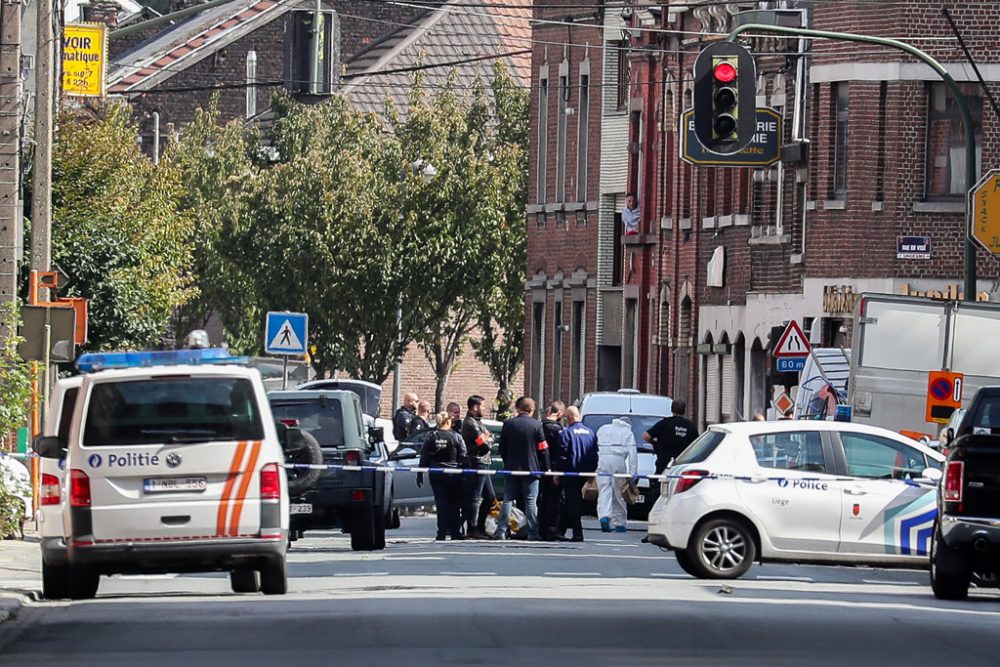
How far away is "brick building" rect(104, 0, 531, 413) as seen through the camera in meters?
79.4

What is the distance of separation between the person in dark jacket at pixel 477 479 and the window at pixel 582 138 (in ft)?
86.3

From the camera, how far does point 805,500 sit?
894 inches

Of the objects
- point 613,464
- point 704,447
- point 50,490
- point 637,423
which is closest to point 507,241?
point 637,423

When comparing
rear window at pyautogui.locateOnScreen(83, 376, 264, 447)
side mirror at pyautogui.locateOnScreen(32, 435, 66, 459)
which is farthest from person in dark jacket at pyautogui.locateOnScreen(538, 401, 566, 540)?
side mirror at pyautogui.locateOnScreen(32, 435, 66, 459)

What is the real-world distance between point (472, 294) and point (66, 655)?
47.6 meters

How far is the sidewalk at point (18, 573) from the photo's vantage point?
19.2m

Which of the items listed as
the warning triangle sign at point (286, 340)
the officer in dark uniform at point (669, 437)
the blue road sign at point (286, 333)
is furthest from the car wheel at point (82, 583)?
the warning triangle sign at point (286, 340)

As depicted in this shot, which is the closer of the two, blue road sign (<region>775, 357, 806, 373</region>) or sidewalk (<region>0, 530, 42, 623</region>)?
sidewalk (<region>0, 530, 42, 623</region>)

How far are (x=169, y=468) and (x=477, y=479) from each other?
11.4 meters

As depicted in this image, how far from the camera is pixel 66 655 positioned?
50.0ft

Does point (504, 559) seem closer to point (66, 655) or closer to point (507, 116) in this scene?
point (66, 655)

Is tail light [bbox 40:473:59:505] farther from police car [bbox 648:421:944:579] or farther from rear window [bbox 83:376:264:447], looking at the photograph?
police car [bbox 648:421:944:579]

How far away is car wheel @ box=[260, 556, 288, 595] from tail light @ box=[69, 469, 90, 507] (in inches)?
54.4

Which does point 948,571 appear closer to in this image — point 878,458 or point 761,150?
point 878,458
